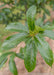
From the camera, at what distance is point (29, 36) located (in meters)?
1.12

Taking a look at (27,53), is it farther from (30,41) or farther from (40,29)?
(40,29)

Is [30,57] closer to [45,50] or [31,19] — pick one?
[45,50]

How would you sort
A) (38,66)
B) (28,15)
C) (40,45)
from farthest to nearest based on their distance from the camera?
(38,66)
(28,15)
(40,45)

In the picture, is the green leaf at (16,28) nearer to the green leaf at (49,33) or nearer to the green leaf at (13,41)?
the green leaf at (13,41)

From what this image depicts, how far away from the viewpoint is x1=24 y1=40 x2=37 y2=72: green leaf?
3.35ft

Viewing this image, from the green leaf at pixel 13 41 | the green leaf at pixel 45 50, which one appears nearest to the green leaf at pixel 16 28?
the green leaf at pixel 13 41

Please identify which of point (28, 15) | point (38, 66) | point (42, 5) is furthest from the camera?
point (42, 5)

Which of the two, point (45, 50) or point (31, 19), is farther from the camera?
point (31, 19)

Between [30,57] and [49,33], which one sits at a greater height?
[49,33]

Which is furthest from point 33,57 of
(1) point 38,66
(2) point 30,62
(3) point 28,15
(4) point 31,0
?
(4) point 31,0

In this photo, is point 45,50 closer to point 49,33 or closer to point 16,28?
point 49,33

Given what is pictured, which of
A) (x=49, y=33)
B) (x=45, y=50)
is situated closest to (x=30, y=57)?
(x=45, y=50)

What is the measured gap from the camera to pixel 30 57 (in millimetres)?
1028

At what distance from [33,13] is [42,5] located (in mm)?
741
